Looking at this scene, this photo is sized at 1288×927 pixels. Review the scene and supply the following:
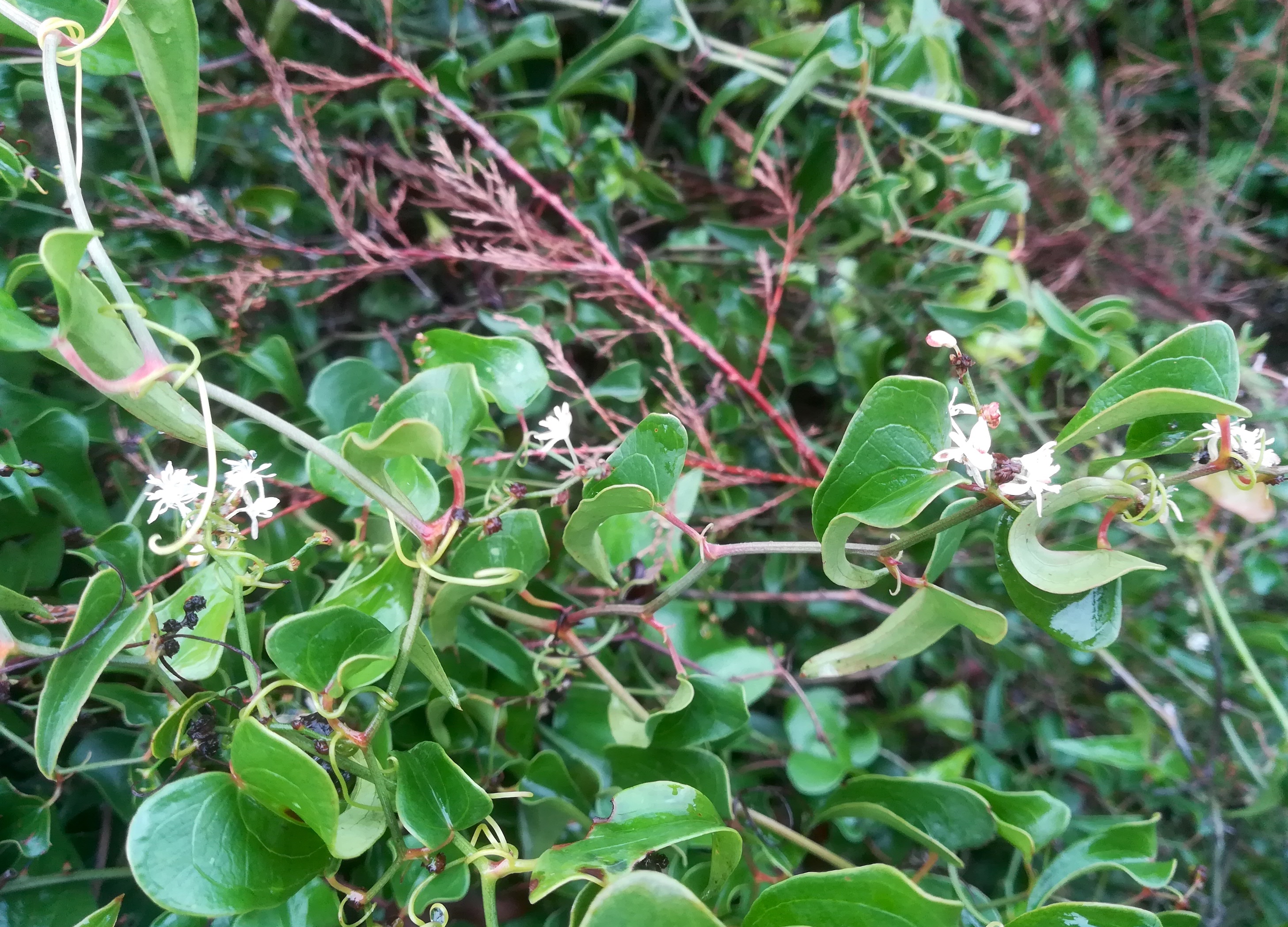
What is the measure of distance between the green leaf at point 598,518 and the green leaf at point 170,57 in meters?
0.35

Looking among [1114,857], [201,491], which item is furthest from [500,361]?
[1114,857]

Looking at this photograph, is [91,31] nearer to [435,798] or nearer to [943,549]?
Answer: [435,798]

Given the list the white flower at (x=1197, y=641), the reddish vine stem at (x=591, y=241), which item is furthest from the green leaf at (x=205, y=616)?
the white flower at (x=1197, y=641)

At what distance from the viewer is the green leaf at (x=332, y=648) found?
337 mm

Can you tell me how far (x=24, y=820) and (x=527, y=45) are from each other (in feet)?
2.27

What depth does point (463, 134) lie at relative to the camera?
2.31 feet

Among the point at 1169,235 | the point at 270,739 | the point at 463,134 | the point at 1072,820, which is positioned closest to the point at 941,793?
the point at 1072,820

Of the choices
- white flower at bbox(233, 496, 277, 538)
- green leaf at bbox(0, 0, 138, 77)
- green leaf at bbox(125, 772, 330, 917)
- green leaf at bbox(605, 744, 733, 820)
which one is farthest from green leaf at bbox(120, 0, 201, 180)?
green leaf at bbox(605, 744, 733, 820)

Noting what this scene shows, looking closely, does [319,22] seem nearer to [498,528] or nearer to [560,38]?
[560,38]

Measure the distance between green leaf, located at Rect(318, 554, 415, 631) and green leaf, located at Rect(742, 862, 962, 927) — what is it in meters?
0.25

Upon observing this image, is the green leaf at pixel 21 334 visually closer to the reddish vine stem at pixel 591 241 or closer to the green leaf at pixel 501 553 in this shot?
the green leaf at pixel 501 553

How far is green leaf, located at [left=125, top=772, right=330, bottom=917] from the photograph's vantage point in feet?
1.09

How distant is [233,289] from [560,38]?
0.45m

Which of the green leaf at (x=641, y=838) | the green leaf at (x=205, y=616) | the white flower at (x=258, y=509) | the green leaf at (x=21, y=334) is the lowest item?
the green leaf at (x=641, y=838)
